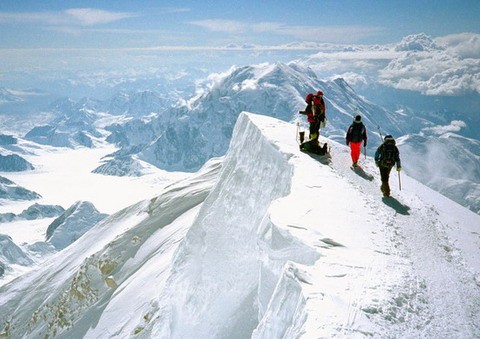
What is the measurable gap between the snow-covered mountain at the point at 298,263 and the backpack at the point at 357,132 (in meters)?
1.74

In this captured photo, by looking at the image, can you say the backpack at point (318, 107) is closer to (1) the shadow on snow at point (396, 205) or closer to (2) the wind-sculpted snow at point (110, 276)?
(1) the shadow on snow at point (396, 205)

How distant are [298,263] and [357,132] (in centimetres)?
1142

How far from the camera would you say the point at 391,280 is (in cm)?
1004

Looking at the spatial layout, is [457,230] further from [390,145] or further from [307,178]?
[307,178]

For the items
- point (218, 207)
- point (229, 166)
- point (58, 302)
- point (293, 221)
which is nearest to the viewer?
point (293, 221)

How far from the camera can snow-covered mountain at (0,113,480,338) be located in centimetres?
909

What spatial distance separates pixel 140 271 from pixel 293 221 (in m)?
34.2

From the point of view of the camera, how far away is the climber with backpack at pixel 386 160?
679 inches

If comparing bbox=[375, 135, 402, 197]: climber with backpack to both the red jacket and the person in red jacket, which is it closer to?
the person in red jacket

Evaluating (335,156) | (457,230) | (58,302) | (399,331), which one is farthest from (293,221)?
(58,302)

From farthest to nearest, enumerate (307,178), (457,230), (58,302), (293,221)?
(58,302)
(307,178)
(457,230)
(293,221)

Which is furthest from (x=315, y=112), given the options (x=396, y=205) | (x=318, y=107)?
(x=396, y=205)

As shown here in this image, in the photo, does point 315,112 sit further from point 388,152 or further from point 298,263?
point 298,263

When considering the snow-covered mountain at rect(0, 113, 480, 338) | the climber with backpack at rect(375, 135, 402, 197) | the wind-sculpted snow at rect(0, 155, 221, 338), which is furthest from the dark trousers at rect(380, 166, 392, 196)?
the wind-sculpted snow at rect(0, 155, 221, 338)
